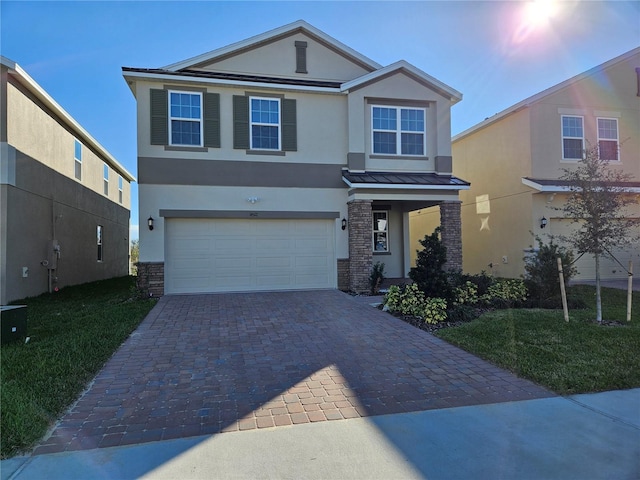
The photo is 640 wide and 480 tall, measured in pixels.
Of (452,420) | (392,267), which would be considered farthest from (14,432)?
(392,267)

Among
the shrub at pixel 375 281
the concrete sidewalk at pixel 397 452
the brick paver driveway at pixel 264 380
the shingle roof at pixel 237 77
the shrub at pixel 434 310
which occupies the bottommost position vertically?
the concrete sidewalk at pixel 397 452

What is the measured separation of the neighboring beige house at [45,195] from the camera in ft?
37.3

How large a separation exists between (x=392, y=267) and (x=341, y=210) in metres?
3.93

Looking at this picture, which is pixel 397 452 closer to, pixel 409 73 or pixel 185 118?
pixel 185 118

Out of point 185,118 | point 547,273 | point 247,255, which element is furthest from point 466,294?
point 185,118

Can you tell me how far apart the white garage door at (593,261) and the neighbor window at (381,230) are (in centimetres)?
628

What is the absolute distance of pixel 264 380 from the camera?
17.3ft

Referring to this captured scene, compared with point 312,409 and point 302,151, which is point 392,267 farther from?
point 312,409

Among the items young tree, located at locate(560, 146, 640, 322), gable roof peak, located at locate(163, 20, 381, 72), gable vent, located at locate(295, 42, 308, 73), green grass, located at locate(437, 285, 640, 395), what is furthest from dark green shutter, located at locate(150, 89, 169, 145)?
young tree, located at locate(560, 146, 640, 322)

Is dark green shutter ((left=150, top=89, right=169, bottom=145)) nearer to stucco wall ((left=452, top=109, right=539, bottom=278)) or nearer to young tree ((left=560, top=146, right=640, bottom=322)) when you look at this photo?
young tree ((left=560, top=146, right=640, bottom=322))

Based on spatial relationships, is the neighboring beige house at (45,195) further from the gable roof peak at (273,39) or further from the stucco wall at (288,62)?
the stucco wall at (288,62)

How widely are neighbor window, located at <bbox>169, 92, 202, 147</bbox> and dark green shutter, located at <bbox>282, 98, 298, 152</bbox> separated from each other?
8.68 ft

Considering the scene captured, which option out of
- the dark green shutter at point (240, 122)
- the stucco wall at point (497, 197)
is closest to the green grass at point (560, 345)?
the stucco wall at point (497, 197)

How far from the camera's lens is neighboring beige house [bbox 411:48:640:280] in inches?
607
